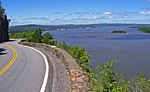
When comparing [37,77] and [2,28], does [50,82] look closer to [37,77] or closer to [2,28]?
[37,77]

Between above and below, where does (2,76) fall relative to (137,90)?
above

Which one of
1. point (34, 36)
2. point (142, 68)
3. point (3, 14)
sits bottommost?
point (142, 68)

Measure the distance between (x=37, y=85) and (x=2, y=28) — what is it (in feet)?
184

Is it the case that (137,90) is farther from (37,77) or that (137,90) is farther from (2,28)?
(2,28)

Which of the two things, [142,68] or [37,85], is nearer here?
[37,85]

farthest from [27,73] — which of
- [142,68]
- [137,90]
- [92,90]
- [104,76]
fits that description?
[142,68]

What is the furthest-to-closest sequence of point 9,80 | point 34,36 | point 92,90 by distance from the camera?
point 34,36 → point 9,80 → point 92,90

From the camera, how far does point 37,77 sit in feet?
41.8

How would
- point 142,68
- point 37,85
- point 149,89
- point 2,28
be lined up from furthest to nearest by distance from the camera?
point 2,28
point 142,68
point 149,89
point 37,85

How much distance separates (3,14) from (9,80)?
5787 cm

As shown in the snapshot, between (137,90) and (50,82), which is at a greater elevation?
(50,82)

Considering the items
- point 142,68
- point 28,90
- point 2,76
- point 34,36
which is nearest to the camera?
point 28,90

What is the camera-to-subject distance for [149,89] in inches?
1070

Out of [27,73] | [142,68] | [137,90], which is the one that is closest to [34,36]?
[142,68]
